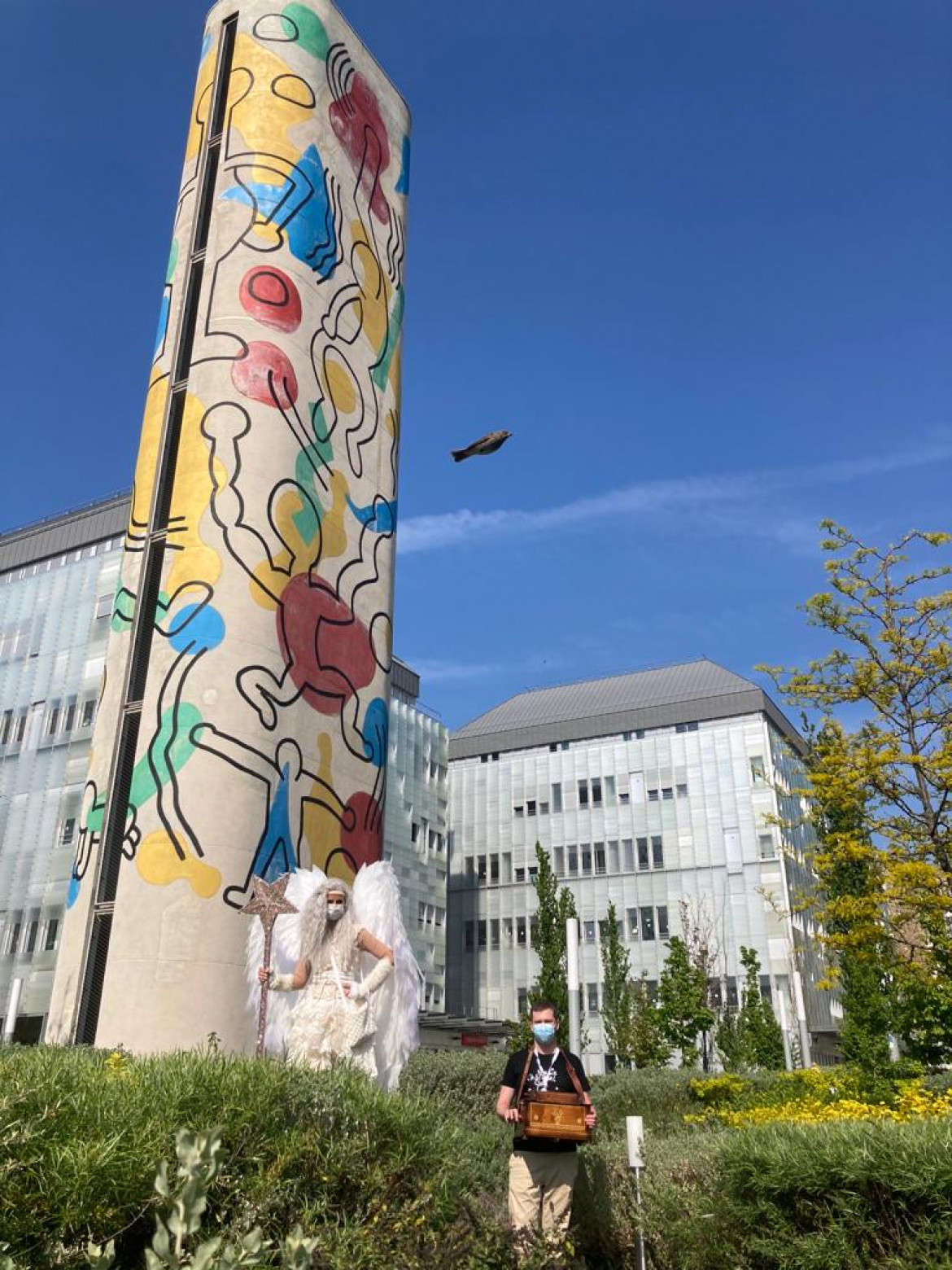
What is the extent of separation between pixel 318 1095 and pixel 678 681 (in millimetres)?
69678

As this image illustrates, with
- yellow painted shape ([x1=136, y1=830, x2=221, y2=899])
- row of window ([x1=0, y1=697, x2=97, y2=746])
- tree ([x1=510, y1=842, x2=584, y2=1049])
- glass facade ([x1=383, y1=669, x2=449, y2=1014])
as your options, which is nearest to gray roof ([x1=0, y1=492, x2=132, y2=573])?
row of window ([x1=0, y1=697, x2=97, y2=746])

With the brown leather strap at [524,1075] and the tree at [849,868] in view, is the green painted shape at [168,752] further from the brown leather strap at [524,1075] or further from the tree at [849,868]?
the brown leather strap at [524,1075]

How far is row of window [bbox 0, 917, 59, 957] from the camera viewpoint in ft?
140

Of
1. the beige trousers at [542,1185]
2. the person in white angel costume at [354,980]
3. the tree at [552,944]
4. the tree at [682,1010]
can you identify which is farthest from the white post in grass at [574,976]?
the tree at [552,944]

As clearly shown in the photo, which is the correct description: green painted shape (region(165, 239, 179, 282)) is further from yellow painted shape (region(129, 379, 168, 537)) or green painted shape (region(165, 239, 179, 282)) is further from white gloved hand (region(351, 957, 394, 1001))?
white gloved hand (region(351, 957, 394, 1001))

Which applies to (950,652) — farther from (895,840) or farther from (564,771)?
(564,771)

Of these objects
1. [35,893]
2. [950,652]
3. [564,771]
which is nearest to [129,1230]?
[950,652]

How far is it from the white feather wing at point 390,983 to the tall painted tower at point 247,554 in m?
7.37

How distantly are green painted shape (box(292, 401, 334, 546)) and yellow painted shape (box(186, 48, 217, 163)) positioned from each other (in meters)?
7.57

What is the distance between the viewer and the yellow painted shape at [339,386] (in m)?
23.6

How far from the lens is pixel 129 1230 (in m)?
5.23

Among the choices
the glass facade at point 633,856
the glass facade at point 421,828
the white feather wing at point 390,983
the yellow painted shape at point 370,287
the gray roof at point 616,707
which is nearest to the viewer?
the white feather wing at point 390,983

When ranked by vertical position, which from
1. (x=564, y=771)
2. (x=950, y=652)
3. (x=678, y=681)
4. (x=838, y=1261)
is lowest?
(x=838, y=1261)

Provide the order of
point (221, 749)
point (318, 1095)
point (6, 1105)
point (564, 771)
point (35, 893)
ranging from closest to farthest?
point (6, 1105) < point (318, 1095) < point (221, 749) < point (35, 893) < point (564, 771)
